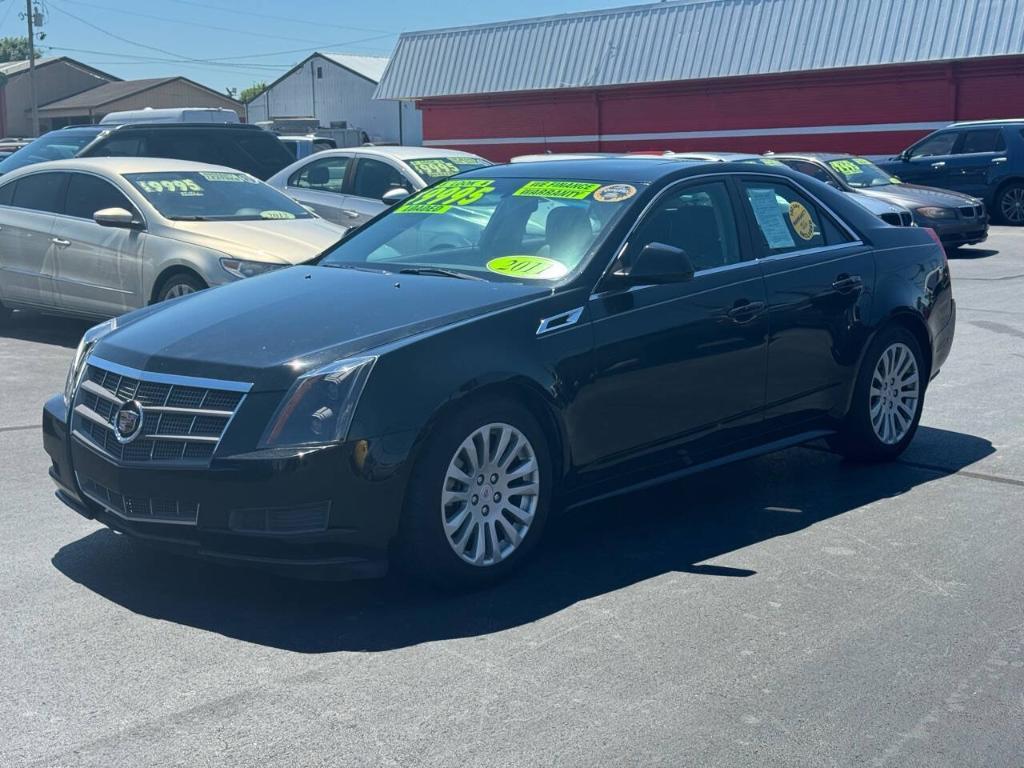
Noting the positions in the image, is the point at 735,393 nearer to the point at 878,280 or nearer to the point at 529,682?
the point at 878,280

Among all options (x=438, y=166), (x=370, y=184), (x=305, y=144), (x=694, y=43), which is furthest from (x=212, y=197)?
(x=694, y=43)

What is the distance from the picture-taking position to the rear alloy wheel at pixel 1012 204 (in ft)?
74.0

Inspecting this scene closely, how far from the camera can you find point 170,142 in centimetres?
1612

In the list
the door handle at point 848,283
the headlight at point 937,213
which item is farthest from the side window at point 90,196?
the headlight at point 937,213

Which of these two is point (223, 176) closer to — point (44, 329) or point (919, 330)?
point (44, 329)

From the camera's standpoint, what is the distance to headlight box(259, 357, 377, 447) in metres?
4.68

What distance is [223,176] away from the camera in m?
11.6

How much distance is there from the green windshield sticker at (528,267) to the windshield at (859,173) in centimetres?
1306

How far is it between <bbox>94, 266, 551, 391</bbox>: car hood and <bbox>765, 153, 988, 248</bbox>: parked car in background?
41.2 feet

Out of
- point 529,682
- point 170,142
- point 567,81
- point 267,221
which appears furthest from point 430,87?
point 529,682

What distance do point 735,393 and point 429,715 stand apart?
2680 mm

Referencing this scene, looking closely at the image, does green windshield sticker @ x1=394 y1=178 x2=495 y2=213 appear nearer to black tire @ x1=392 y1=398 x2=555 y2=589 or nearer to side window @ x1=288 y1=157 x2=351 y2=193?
black tire @ x1=392 y1=398 x2=555 y2=589

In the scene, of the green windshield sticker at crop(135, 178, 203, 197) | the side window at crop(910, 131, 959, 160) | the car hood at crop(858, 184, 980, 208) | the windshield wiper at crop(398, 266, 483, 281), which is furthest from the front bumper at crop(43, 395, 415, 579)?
the side window at crop(910, 131, 959, 160)

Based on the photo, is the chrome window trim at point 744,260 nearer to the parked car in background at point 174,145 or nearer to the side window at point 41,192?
the side window at point 41,192
